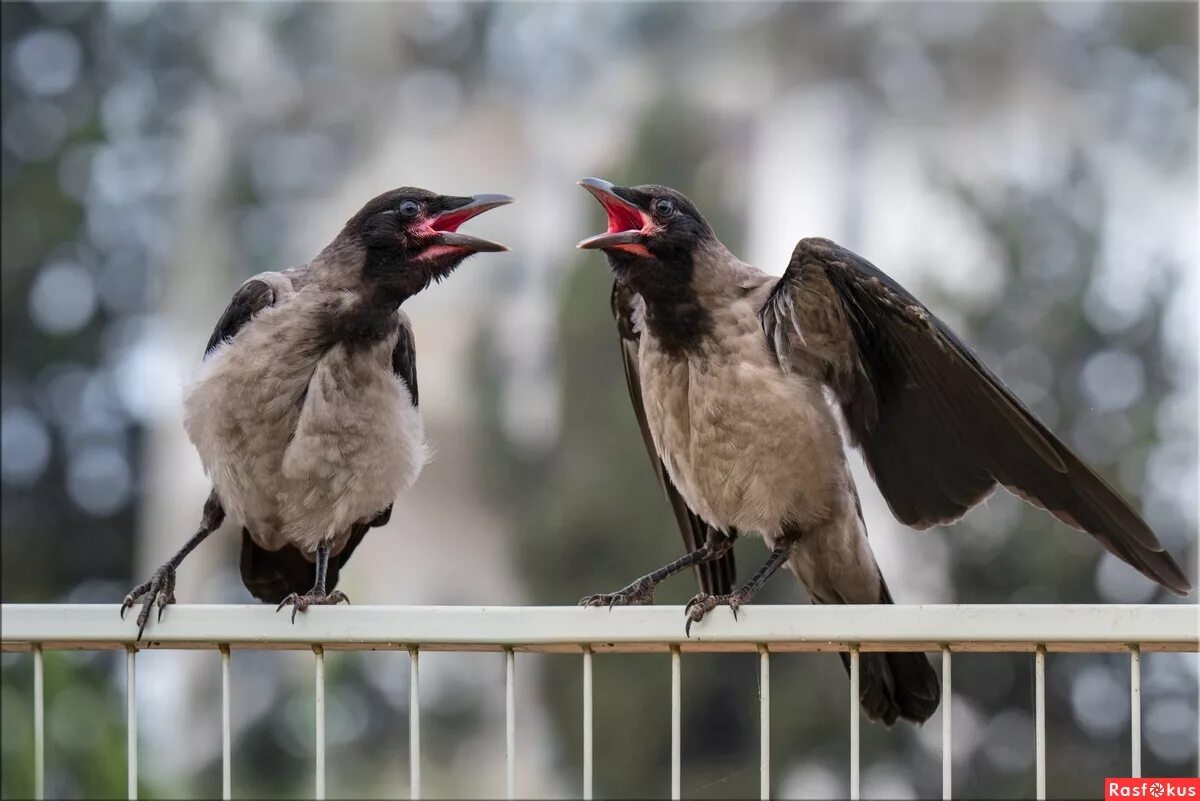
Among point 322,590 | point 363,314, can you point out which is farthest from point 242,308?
point 322,590

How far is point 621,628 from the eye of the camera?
297 cm

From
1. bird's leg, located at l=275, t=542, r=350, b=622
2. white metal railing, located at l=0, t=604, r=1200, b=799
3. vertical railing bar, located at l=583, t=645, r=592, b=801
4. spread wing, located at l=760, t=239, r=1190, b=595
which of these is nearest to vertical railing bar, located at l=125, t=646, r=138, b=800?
white metal railing, located at l=0, t=604, r=1200, b=799

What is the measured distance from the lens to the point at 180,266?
12.5m

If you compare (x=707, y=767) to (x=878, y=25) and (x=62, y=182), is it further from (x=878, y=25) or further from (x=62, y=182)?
(x=62, y=182)

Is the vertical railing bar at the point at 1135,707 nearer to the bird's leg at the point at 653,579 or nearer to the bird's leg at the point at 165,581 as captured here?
the bird's leg at the point at 653,579

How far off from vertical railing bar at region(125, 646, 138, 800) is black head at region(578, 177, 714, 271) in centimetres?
196

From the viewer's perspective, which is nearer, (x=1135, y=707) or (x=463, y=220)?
(x=1135, y=707)

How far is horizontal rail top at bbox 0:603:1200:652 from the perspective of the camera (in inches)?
111

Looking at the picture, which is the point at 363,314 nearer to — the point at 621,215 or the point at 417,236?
the point at 417,236

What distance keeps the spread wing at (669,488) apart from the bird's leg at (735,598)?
0.74 feet

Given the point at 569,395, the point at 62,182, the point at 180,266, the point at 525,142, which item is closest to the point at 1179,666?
the point at 569,395

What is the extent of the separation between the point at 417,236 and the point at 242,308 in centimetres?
59

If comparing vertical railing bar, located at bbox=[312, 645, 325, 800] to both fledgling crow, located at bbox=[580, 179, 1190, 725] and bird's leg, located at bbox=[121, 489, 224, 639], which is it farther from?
fledgling crow, located at bbox=[580, 179, 1190, 725]

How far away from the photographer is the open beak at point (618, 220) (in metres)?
4.41
